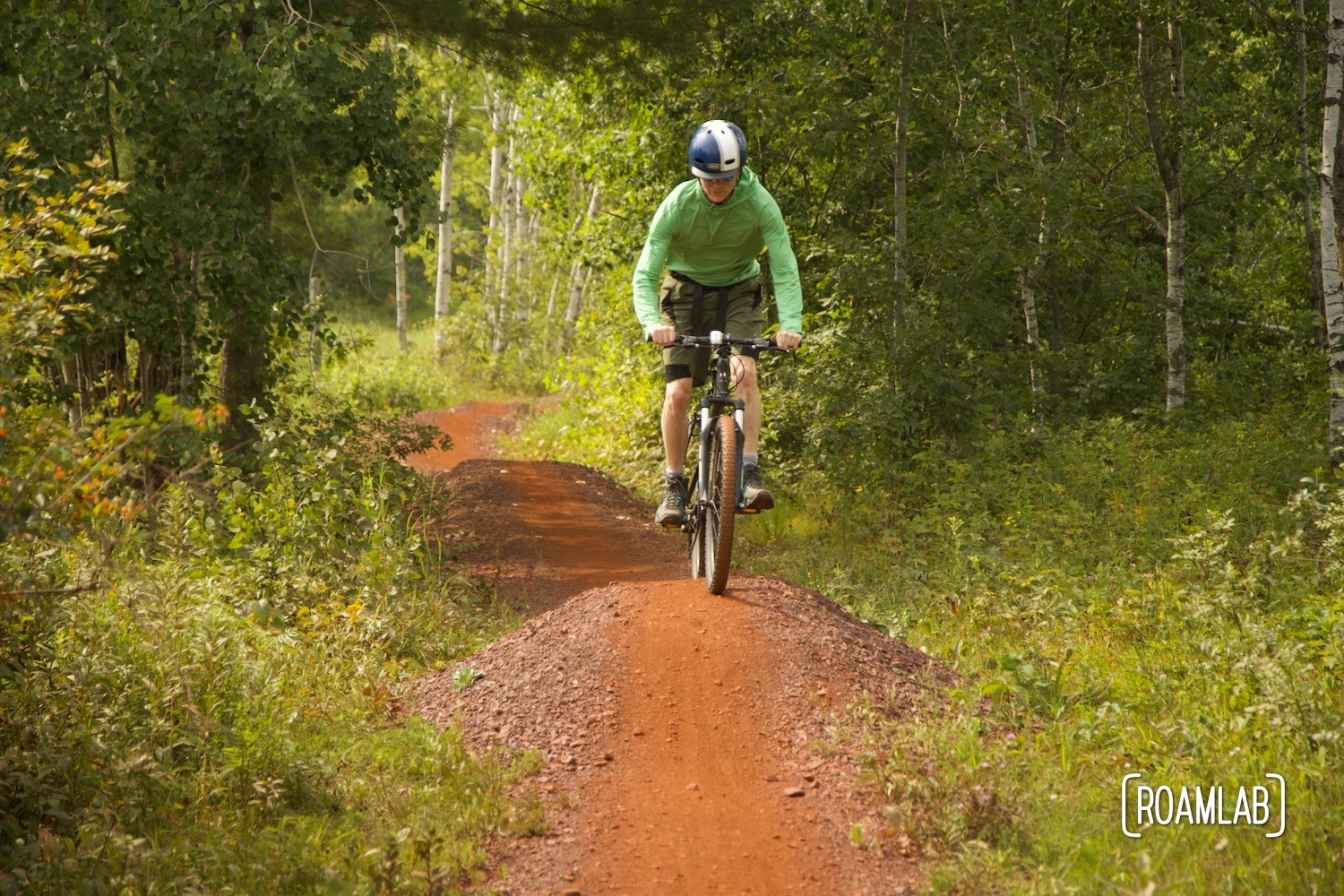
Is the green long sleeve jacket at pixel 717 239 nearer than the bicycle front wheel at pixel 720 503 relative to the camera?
No

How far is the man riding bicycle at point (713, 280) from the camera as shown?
5.78 meters

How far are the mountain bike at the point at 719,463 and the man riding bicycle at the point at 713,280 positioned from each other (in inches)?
3.0

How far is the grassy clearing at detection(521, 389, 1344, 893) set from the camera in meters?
3.70

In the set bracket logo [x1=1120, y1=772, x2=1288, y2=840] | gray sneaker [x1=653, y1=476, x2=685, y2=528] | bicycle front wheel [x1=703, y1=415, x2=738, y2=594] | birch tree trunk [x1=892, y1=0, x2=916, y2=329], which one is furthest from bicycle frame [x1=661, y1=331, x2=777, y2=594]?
birch tree trunk [x1=892, y1=0, x2=916, y2=329]

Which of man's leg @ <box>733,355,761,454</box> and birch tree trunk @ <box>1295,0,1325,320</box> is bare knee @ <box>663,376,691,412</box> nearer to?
man's leg @ <box>733,355,761,454</box>

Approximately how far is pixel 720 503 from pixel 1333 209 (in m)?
6.82

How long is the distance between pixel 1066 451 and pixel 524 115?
27.7 ft

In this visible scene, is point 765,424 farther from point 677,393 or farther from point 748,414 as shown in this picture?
point 748,414

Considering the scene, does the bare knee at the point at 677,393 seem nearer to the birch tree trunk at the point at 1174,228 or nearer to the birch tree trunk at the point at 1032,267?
the birch tree trunk at the point at 1032,267

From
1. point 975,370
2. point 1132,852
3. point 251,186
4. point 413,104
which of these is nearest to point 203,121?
point 251,186

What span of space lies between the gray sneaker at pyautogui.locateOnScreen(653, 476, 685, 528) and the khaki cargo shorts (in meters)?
0.62

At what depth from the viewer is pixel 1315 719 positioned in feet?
14.1

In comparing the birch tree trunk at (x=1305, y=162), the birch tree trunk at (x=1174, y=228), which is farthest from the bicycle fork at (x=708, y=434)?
the birch tree trunk at (x=1305, y=162)

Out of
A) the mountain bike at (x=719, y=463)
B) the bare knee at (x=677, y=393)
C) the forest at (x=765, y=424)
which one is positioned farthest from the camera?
the bare knee at (x=677, y=393)
